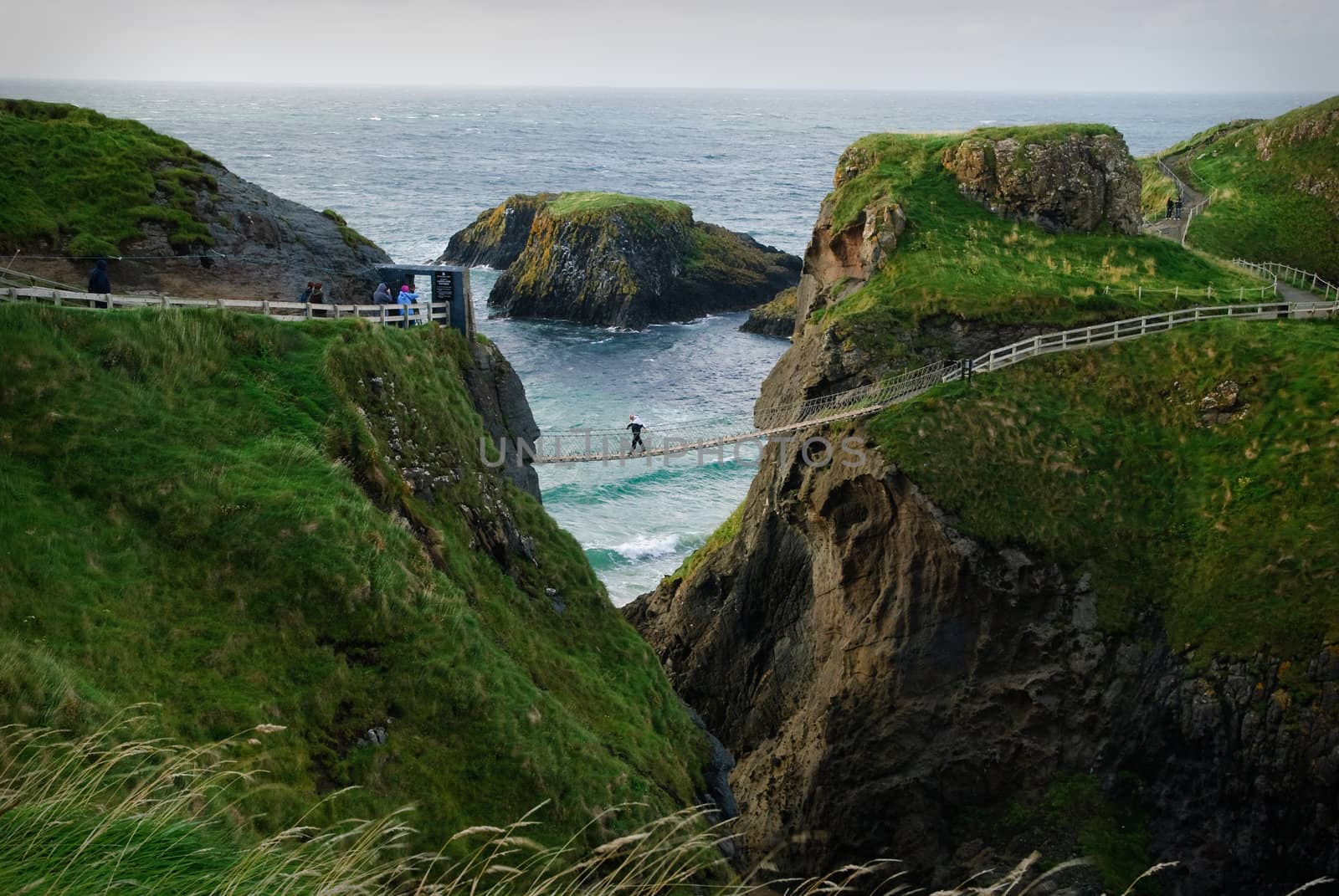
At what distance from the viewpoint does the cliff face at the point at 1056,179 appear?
47.2m

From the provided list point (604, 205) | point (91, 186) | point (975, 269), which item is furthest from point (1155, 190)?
point (91, 186)

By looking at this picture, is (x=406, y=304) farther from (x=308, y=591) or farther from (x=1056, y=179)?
(x=1056, y=179)

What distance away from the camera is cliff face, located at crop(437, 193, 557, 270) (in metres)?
106

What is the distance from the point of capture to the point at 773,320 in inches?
3501

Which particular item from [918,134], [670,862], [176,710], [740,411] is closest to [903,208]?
[918,134]

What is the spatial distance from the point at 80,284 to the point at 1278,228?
5823 centimetres

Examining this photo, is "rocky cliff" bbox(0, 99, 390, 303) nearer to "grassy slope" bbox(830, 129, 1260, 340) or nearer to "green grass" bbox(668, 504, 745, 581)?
"green grass" bbox(668, 504, 745, 581)

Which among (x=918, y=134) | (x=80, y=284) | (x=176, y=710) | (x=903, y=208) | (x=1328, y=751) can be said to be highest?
(x=918, y=134)

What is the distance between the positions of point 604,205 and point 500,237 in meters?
14.3

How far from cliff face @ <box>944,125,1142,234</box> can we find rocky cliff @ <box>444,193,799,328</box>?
149ft

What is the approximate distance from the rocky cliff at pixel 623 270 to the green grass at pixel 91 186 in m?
53.9

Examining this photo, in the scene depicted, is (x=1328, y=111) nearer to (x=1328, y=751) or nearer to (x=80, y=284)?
(x=1328, y=751)

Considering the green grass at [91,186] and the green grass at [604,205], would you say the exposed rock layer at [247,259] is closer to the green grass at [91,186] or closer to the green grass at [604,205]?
the green grass at [91,186]

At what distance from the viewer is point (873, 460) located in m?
35.3
